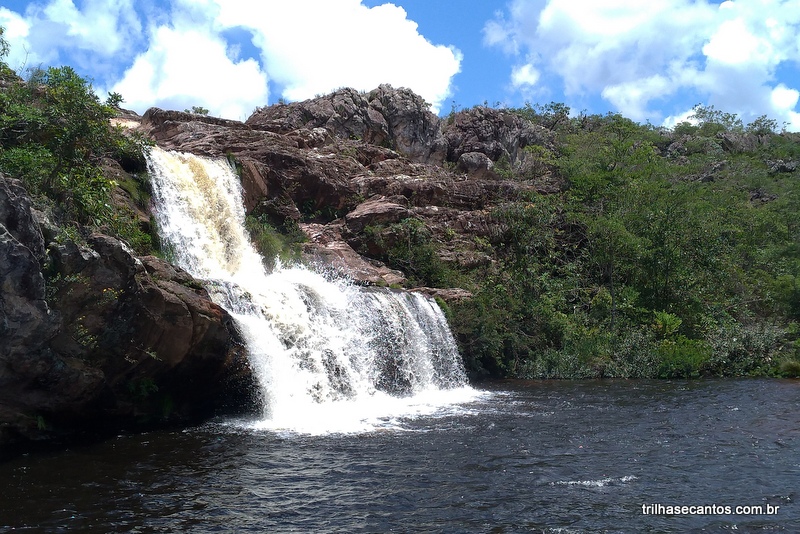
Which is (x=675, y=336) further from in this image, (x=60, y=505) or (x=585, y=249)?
(x=60, y=505)

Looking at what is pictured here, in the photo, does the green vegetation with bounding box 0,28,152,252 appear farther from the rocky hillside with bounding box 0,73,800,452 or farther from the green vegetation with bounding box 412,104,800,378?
the green vegetation with bounding box 412,104,800,378

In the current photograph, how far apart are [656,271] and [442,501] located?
2441 centimetres

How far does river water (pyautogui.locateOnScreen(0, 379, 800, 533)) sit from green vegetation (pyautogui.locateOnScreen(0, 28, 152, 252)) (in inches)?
192

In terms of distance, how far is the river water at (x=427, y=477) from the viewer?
7.42m

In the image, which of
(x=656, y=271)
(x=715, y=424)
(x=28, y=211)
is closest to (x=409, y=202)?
(x=656, y=271)

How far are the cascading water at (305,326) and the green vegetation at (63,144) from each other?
328cm

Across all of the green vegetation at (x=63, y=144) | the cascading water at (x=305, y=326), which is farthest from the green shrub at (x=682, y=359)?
the green vegetation at (x=63, y=144)

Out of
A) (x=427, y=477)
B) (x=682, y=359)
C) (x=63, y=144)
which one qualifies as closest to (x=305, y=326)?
(x=63, y=144)

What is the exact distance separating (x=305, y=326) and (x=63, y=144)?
282 inches

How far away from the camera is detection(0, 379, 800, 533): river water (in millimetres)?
7422

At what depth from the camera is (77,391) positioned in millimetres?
11203

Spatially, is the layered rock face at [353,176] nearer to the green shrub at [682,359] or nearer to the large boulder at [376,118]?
the large boulder at [376,118]

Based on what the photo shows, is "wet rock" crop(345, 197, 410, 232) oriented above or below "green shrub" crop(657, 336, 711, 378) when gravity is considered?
above

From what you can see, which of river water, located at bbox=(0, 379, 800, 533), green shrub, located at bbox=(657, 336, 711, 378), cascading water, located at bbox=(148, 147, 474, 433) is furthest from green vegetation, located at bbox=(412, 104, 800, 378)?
river water, located at bbox=(0, 379, 800, 533)
